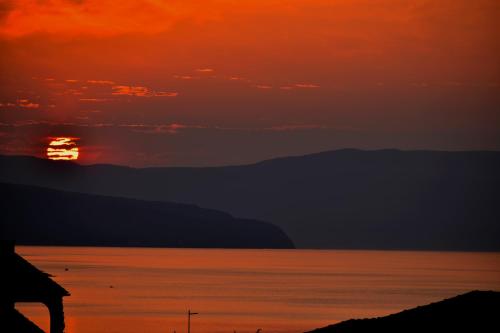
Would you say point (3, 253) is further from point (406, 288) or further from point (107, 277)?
point (107, 277)

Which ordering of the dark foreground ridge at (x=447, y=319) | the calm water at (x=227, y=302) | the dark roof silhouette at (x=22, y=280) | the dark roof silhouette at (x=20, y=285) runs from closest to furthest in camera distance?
the dark roof silhouette at (x=20, y=285)
the dark roof silhouette at (x=22, y=280)
the dark foreground ridge at (x=447, y=319)
the calm water at (x=227, y=302)

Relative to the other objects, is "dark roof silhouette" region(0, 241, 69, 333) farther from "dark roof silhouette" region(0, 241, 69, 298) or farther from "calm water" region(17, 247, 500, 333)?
"calm water" region(17, 247, 500, 333)

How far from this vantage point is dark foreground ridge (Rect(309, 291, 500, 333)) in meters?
34.0

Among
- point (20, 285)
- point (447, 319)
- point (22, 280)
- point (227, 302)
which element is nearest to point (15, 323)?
point (20, 285)

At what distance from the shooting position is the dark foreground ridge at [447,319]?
1340 inches

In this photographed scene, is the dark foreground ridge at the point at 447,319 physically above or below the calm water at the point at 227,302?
below

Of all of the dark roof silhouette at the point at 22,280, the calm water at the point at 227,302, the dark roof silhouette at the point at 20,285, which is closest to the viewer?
the dark roof silhouette at the point at 20,285

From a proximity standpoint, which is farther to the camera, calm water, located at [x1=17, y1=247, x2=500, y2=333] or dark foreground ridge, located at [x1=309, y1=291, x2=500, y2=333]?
calm water, located at [x1=17, y1=247, x2=500, y2=333]

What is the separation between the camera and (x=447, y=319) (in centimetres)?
3519

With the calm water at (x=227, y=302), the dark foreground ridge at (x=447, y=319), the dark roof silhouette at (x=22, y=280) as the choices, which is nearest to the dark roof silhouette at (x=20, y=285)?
the dark roof silhouette at (x=22, y=280)

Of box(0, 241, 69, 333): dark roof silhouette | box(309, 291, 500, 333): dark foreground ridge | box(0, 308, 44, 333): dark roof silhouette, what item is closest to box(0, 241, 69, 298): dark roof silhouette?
box(0, 241, 69, 333): dark roof silhouette

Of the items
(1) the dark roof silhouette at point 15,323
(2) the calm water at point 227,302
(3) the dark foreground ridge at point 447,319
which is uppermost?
(2) the calm water at point 227,302

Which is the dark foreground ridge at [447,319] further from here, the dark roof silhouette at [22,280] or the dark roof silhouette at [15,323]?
the dark roof silhouette at [15,323]

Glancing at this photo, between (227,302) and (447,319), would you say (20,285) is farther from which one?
(227,302)
